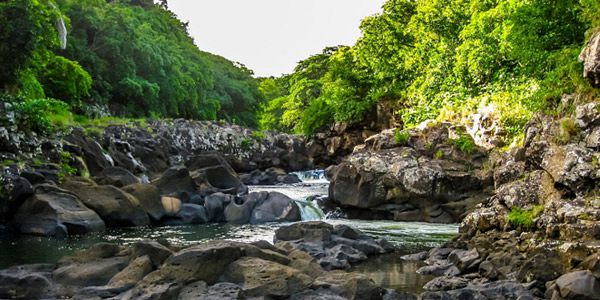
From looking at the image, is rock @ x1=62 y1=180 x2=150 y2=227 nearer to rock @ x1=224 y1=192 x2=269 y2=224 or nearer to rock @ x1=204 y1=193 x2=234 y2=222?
rock @ x1=204 y1=193 x2=234 y2=222

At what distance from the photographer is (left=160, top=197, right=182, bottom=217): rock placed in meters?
23.5

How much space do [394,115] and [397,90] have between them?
1806 millimetres

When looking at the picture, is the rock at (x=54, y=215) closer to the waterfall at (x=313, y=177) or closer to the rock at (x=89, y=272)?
the rock at (x=89, y=272)

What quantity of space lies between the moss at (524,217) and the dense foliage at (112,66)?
21.8 metres

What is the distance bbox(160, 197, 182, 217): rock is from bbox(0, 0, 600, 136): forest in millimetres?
6633

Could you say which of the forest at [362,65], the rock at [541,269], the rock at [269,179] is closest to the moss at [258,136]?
the forest at [362,65]

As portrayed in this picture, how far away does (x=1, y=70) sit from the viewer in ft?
89.0

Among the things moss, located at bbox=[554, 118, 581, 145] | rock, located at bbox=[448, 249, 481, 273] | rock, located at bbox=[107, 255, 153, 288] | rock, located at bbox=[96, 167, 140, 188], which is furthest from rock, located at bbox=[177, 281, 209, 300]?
rock, located at bbox=[96, 167, 140, 188]

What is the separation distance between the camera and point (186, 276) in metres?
10.8

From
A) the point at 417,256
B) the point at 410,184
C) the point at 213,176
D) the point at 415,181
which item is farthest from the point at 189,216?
the point at 417,256

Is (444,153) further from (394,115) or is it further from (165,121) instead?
(165,121)

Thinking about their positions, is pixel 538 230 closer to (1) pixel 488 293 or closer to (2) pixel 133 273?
(1) pixel 488 293

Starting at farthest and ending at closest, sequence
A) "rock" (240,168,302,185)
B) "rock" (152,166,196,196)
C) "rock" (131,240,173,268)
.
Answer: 1. "rock" (240,168,302,185)
2. "rock" (152,166,196,196)
3. "rock" (131,240,173,268)

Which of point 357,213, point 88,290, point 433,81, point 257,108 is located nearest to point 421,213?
point 357,213
